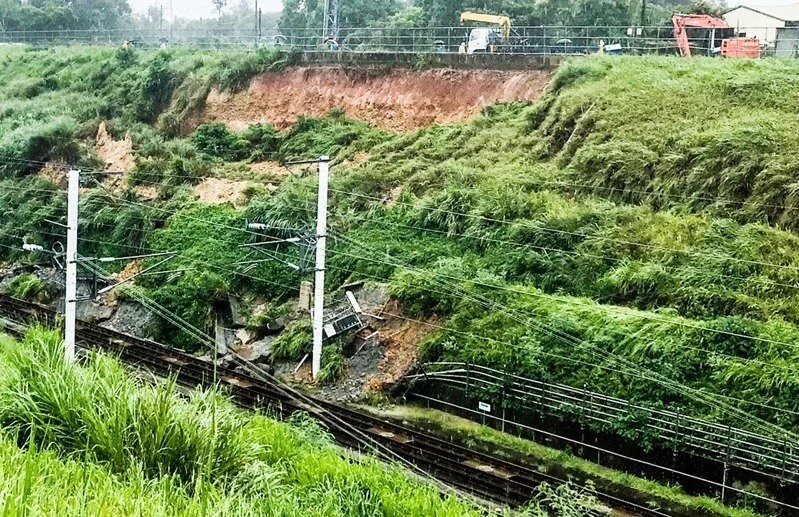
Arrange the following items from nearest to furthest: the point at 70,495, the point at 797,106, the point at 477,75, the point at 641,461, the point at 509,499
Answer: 1. the point at 70,495
2. the point at 509,499
3. the point at 641,461
4. the point at 797,106
5. the point at 477,75

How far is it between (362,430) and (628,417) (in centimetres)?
523

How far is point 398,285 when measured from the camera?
69.8 ft

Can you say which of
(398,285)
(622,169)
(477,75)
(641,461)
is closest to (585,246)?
(622,169)

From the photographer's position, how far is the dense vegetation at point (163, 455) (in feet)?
28.0

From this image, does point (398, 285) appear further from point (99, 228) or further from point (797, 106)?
point (99, 228)

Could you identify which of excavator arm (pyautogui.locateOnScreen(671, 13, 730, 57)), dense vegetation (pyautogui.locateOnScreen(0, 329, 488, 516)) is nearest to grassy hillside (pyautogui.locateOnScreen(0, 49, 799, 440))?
excavator arm (pyautogui.locateOnScreen(671, 13, 730, 57))

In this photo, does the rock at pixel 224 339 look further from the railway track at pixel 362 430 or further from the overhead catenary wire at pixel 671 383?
the overhead catenary wire at pixel 671 383

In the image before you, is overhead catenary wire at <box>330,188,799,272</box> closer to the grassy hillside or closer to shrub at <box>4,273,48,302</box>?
the grassy hillside

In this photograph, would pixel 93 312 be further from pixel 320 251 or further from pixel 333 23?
pixel 333 23

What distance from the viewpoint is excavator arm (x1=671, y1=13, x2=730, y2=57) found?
3078cm

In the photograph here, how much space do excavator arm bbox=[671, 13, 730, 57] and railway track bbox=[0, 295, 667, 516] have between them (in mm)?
18054

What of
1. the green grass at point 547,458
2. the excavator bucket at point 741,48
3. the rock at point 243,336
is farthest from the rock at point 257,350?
the excavator bucket at point 741,48

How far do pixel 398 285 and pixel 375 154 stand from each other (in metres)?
8.32

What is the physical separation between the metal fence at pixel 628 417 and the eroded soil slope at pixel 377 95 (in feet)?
41.4
